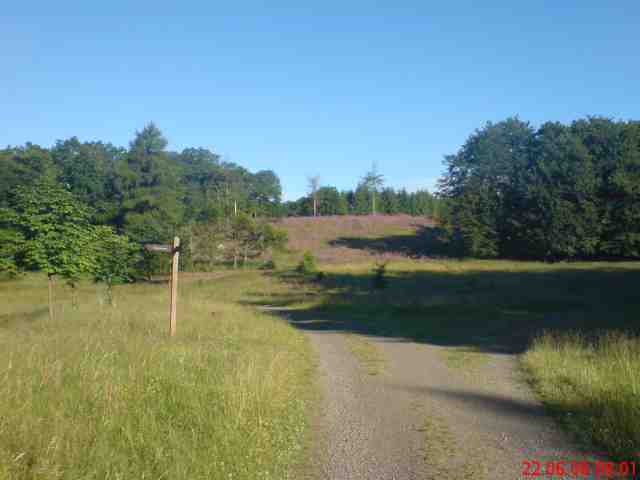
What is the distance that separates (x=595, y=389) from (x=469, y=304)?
18.7m

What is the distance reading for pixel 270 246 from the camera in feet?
190

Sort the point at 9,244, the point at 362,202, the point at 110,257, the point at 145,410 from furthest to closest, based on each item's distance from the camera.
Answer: the point at 362,202 → the point at 110,257 → the point at 9,244 → the point at 145,410

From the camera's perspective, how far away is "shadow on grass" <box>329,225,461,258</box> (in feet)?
225

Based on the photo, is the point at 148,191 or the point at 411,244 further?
the point at 411,244

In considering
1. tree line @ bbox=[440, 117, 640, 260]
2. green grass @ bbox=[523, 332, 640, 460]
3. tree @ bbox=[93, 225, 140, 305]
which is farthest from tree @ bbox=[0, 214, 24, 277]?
tree line @ bbox=[440, 117, 640, 260]

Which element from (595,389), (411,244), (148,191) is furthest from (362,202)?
(595,389)

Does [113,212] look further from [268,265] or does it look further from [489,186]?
[489,186]

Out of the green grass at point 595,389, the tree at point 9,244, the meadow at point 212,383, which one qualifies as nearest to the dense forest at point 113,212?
the tree at point 9,244

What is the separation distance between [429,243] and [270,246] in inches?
1066

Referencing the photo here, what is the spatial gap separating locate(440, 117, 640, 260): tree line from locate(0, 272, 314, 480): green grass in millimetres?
53366

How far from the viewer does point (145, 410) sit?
5922 mm

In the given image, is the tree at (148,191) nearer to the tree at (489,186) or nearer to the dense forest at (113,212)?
the dense forest at (113,212)

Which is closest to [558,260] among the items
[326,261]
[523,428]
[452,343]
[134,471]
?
[326,261]

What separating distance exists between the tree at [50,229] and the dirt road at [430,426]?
901 centimetres
